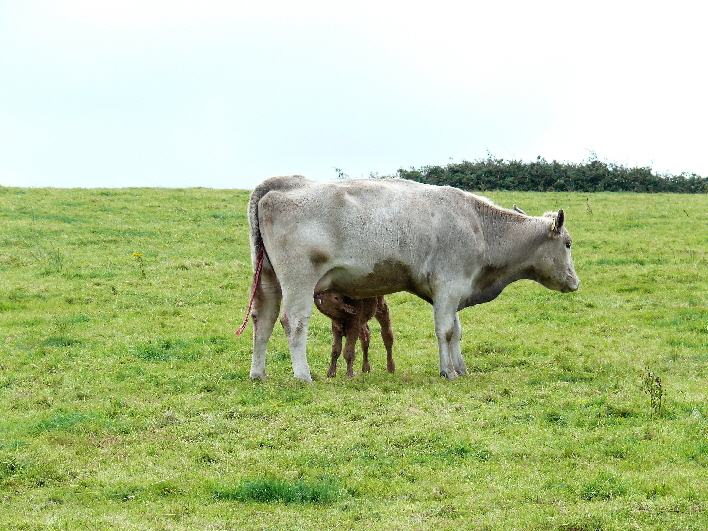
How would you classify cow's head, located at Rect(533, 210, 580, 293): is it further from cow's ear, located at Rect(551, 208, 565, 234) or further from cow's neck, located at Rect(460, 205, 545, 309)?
cow's neck, located at Rect(460, 205, 545, 309)

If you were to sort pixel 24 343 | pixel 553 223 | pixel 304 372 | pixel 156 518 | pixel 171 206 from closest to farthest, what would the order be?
pixel 156 518, pixel 304 372, pixel 553 223, pixel 24 343, pixel 171 206

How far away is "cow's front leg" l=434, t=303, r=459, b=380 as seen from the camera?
14078mm

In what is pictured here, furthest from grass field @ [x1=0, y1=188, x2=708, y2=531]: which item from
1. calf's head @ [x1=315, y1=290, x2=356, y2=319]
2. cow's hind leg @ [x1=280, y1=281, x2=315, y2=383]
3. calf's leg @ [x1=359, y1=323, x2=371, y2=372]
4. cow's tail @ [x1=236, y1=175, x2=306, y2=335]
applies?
cow's tail @ [x1=236, y1=175, x2=306, y2=335]

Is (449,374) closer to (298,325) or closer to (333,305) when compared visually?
(333,305)

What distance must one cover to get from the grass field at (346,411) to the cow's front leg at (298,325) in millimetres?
282

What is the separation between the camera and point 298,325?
539 inches

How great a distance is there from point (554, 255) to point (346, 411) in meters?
5.30

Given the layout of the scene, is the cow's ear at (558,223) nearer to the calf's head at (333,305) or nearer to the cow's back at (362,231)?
the cow's back at (362,231)

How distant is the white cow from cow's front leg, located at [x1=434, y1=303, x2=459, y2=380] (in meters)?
0.01

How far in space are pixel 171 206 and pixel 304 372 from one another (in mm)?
19485

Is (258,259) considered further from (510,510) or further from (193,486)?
(510,510)

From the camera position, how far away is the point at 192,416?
38.7 feet

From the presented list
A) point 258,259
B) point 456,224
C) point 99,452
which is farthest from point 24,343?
point 456,224

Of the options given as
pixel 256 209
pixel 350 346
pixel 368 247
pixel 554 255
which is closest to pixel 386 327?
pixel 350 346
